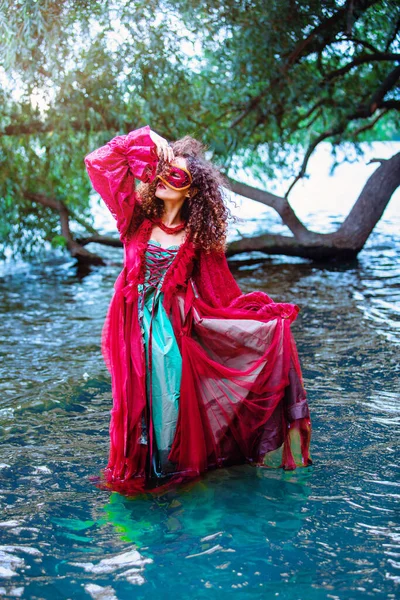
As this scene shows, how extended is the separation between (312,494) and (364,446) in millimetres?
669

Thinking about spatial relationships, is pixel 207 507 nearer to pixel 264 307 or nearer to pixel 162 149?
pixel 264 307

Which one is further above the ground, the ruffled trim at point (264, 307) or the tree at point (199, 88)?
the tree at point (199, 88)

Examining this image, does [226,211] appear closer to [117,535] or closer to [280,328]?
[280,328]

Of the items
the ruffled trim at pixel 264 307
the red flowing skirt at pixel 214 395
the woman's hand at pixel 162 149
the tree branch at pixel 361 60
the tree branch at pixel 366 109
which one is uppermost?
the tree branch at pixel 361 60

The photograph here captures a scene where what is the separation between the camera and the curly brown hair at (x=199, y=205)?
Result: 359cm

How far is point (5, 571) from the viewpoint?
9.43 feet

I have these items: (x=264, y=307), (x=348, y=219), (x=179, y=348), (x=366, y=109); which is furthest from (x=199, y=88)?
(x=179, y=348)

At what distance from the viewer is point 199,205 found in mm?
3629

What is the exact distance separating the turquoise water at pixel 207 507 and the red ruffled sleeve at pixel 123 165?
146 centimetres

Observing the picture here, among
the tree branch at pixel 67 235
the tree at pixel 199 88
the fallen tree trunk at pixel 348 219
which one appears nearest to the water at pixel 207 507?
the tree at pixel 199 88

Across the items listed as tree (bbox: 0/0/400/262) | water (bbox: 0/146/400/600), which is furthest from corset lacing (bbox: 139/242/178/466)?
tree (bbox: 0/0/400/262)

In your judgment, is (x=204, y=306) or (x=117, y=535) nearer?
(x=117, y=535)

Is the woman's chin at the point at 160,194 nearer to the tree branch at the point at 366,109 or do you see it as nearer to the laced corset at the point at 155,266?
the laced corset at the point at 155,266

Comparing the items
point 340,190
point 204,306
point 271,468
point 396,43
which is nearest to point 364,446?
point 271,468
